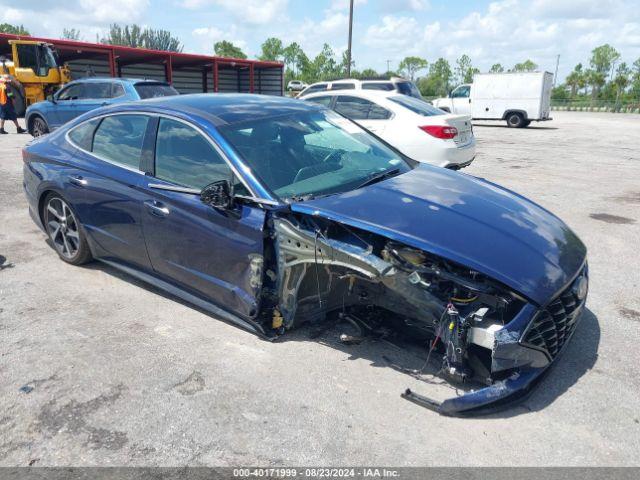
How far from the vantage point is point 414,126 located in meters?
8.46

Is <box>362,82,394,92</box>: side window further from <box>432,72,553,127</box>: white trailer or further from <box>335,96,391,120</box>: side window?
<box>432,72,553,127</box>: white trailer

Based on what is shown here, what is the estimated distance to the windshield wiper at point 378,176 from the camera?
3.79 metres

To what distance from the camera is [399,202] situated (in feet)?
11.1

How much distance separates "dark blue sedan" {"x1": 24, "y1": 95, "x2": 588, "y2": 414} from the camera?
2881 mm

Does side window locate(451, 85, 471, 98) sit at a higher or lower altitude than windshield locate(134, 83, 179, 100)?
higher

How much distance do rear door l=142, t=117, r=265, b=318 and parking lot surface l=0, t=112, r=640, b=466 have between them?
38 centimetres

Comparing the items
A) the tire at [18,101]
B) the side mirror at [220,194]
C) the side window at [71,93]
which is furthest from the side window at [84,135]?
the tire at [18,101]

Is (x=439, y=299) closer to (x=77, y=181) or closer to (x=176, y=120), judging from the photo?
(x=176, y=120)

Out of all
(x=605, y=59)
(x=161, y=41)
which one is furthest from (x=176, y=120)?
(x=605, y=59)

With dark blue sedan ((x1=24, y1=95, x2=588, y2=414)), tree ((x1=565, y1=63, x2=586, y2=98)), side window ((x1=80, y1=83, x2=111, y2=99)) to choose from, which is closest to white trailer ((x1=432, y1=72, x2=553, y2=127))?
side window ((x1=80, y1=83, x2=111, y2=99))

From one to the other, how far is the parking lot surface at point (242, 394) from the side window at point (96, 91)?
8.81 m

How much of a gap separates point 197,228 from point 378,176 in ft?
4.61

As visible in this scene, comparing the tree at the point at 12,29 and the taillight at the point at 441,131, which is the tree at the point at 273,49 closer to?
the tree at the point at 12,29

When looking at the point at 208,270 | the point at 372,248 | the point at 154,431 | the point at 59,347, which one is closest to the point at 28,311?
the point at 59,347
